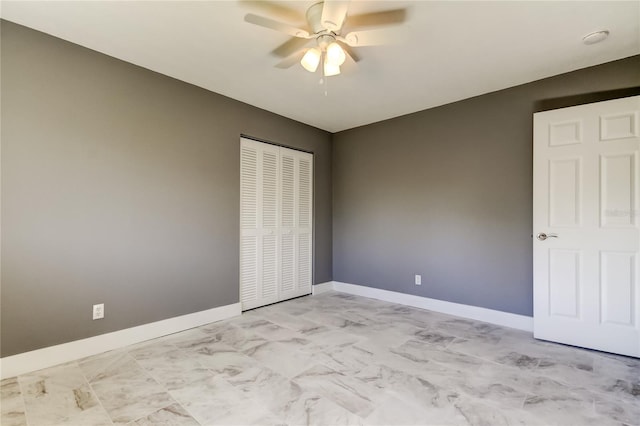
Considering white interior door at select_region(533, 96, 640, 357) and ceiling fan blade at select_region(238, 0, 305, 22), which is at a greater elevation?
ceiling fan blade at select_region(238, 0, 305, 22)

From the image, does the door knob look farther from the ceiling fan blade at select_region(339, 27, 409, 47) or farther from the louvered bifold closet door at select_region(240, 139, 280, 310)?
the louvered bifold closet door at select_region(240, 139, 280, 310)

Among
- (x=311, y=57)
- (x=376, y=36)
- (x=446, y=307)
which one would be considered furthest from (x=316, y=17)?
(x=446, y=307)

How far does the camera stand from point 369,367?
236 cm

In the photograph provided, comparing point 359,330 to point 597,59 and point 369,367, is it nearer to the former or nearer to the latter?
point 369,367

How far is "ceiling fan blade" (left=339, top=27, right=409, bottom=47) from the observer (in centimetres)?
202

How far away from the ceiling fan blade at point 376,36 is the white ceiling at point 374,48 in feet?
0.56

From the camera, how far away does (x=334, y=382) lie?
2141 millimetres

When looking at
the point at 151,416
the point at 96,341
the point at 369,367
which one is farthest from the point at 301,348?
the point at 96,341

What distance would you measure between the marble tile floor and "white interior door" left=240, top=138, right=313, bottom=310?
0.92m

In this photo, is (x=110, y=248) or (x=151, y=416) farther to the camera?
(x=110, y=248)

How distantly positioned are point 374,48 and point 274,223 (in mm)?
2448

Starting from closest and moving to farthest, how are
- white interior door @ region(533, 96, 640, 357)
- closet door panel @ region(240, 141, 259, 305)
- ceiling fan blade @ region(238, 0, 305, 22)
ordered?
ceiling fan blade @ region(238, 0, 305, 22)
white interior door @ region(533, 96, 640, 357)
closet door panel @ region(240, 141, 259, 305)

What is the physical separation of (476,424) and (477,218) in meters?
2.30

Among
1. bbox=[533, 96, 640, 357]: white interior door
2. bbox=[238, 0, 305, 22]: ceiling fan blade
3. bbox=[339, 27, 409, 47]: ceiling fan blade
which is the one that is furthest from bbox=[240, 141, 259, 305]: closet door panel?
bbox=[533, 96, 640, 357]: white interior door
